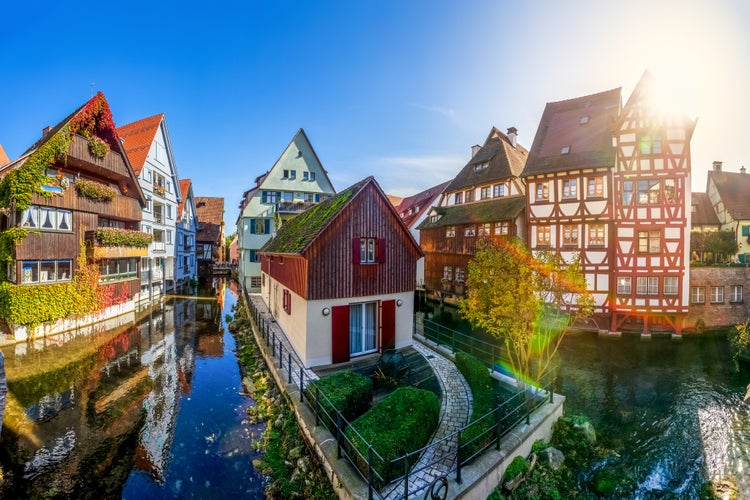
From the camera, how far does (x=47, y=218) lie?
18.7 metres

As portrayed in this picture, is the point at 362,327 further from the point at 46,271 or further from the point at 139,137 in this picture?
the point at 139,137

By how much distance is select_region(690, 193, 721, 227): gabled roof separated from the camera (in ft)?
→ 112

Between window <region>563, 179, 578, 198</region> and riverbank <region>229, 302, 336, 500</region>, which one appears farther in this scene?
window <region>563, 179, 578, 198</region>

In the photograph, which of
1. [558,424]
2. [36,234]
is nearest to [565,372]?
[558,424]

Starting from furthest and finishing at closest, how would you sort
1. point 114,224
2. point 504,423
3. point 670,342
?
point 114,224, point 670,342, point 504,423

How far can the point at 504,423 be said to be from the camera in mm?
8523

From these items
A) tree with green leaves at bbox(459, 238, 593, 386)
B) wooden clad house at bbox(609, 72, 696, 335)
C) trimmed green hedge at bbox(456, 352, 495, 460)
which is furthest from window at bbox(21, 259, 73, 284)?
wooden clad house at bbox(609, 72, 696, 335)

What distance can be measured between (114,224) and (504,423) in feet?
96.1

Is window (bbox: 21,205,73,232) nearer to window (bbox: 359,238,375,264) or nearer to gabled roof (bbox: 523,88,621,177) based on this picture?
window (bbox: 359,238,375,264)

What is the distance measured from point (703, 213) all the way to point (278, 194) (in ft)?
146

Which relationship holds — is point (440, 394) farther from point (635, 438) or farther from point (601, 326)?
point (601, 326)

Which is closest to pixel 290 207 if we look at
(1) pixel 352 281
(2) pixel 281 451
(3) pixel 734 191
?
(1) pixel 352 281

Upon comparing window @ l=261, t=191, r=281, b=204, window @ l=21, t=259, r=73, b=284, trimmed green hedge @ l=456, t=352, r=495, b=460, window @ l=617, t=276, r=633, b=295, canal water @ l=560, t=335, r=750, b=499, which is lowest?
canal water @ l=560, t=335, r=750, b=499

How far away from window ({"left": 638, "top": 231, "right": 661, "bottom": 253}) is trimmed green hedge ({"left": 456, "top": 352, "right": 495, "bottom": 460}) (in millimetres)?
17328
